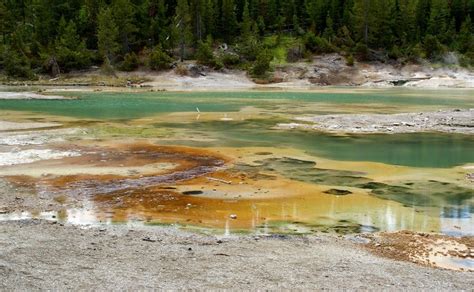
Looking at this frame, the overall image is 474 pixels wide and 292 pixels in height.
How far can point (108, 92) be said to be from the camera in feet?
215

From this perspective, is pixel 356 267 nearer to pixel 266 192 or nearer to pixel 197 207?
pixel 197 207

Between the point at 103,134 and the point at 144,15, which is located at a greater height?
the point at 144,15

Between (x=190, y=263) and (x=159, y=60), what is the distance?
74.6m

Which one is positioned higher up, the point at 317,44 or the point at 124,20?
the point at 124,20

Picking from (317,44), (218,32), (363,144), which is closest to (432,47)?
(317,44)

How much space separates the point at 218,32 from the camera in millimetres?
99812

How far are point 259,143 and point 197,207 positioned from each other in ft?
40.0

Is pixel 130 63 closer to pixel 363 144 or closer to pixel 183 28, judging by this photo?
pixel 183 28

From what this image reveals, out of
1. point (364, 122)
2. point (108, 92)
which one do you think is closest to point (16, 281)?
point (364, 122)

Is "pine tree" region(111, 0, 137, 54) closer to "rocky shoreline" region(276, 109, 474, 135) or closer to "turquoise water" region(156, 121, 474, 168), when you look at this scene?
"rocky shoreline" region(276, 109, 474, 135)

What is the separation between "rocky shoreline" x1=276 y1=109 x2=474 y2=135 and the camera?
31109 mm

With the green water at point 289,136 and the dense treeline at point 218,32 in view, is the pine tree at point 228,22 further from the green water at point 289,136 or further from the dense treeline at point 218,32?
the green water at point 289,136

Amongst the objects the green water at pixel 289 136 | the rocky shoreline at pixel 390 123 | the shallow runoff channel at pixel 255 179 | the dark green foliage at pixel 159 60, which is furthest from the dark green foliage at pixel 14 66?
the rocky shoreline at pixel 390 123

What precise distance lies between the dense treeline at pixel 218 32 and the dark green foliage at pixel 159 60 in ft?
0.51
